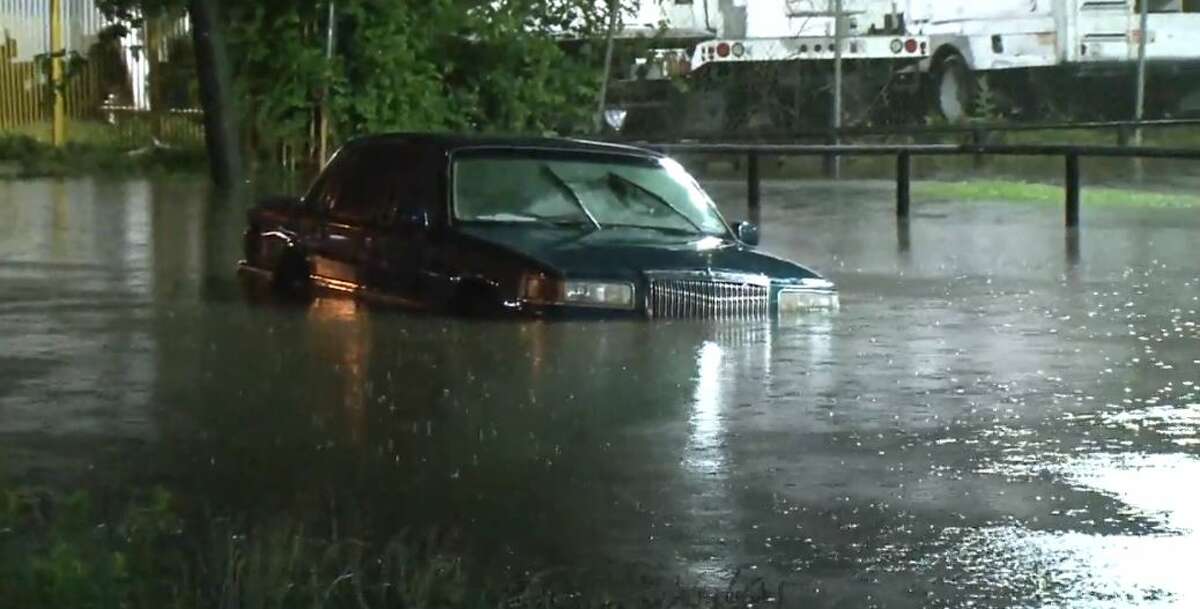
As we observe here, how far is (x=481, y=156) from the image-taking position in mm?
15195

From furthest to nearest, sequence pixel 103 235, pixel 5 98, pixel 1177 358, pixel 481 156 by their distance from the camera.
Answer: pixel 5 98 < pixel 103 235 < pixel 481 156 < pixel 1177 358

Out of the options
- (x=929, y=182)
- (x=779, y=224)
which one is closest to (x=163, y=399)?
(x=779, y=224)

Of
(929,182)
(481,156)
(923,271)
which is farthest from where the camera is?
(929,182)

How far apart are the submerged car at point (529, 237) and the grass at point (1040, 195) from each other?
1486 centimetres

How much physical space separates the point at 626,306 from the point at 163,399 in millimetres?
3339

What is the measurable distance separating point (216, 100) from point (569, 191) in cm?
1606

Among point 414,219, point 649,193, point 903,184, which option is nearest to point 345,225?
point 414,219

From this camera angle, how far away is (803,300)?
576 inches

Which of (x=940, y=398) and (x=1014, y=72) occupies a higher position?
(x=1014, y=72)

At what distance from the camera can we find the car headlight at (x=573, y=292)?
1362 cm

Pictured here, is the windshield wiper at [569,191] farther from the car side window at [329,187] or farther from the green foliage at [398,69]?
the green foliage at [398,69]

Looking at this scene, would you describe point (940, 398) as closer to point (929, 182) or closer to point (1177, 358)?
point (1177, 358)

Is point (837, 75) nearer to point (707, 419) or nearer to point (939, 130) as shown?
point (939, 130)

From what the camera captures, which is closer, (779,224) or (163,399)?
(163,399)
